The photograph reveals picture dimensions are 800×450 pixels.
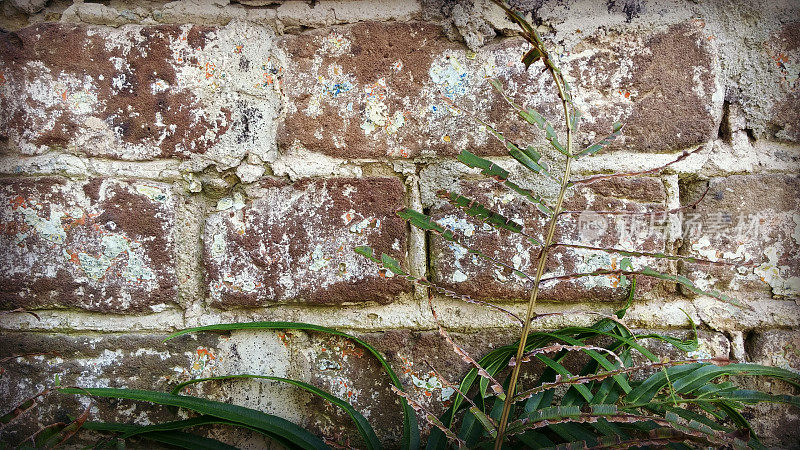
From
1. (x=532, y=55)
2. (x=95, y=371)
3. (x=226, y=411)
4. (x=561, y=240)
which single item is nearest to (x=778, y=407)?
(x=561, y=240)

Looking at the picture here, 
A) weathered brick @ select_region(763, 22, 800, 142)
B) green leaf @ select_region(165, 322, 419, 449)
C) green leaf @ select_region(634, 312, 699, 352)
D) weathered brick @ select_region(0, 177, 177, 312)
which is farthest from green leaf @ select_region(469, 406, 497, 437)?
weathered brick @ select_region(763, 22, 800, 142)

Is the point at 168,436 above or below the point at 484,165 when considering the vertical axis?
below

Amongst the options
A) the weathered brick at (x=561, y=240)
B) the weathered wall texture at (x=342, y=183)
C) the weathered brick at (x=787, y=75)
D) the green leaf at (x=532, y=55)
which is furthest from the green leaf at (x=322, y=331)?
the weathered brick at (x=787, y=75)

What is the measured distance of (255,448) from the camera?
83cm

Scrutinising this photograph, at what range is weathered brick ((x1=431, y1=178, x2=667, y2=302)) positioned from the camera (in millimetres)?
815

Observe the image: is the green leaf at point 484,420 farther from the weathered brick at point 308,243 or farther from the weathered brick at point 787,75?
the weathered brick at point 787,75

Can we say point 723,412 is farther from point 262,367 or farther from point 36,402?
point 36,402

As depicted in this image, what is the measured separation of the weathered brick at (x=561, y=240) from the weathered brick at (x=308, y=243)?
0.09 m

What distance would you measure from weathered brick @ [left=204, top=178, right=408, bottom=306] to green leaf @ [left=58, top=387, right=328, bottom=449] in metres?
0.15

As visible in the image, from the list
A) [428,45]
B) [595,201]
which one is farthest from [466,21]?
[595,201]

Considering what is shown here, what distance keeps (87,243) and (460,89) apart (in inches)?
22.8

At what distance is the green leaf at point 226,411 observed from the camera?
761mm

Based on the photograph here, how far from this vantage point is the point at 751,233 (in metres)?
0.82

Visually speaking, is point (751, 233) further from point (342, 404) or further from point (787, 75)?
point (342, 404)
